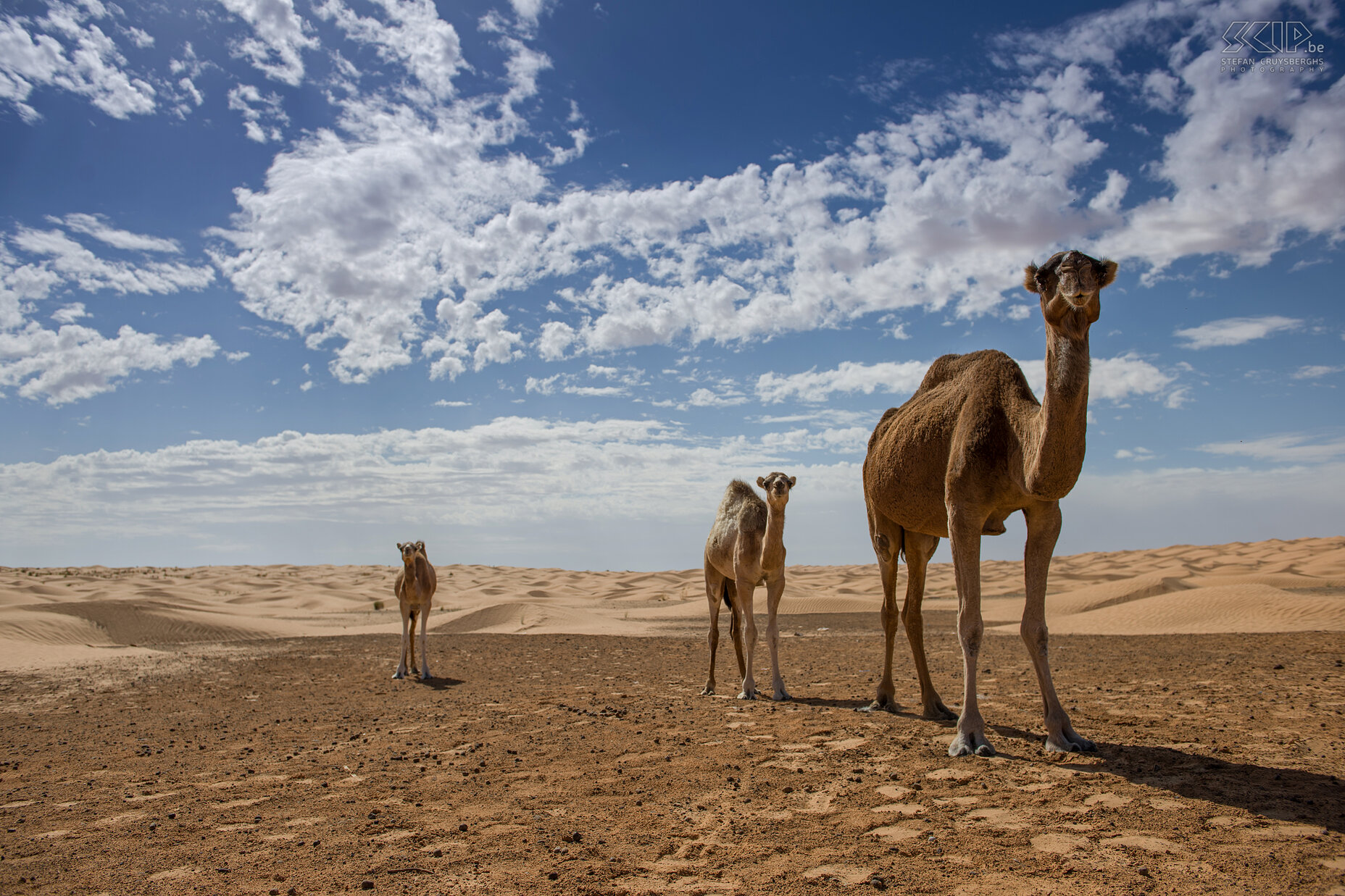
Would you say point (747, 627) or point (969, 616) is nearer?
point (969, 616)

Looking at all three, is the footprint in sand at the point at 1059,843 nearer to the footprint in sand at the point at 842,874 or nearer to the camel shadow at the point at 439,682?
the footprint in sand at the point at 842,874

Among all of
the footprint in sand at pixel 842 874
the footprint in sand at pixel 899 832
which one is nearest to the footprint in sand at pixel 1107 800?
the footprint in sand at pixel 899 832

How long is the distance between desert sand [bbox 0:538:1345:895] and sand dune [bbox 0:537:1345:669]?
1.90 m

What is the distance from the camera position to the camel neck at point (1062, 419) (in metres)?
4.62

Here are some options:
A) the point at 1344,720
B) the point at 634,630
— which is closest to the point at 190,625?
the point at 634,630

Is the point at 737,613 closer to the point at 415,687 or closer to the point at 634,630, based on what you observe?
the point at 415,687

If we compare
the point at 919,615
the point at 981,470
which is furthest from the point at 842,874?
the point at 919,615

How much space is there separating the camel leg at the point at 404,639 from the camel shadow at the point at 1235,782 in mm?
9799

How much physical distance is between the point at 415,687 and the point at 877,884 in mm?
9227

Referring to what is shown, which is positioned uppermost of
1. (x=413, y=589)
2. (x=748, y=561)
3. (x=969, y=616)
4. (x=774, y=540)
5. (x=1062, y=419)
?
(x=1062, y=419)

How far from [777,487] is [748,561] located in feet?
3.73

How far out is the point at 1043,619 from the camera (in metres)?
5.32

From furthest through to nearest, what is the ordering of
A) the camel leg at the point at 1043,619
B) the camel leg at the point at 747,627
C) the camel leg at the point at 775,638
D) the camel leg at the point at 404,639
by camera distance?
1. the camel leg at the point at 404,639
2. the camel leg at the point at 747,627
3. the camel leg at the point at 775,638
4. the camel leg at the point at 1043,619

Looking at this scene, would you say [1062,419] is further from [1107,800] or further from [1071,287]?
[1107,800]
